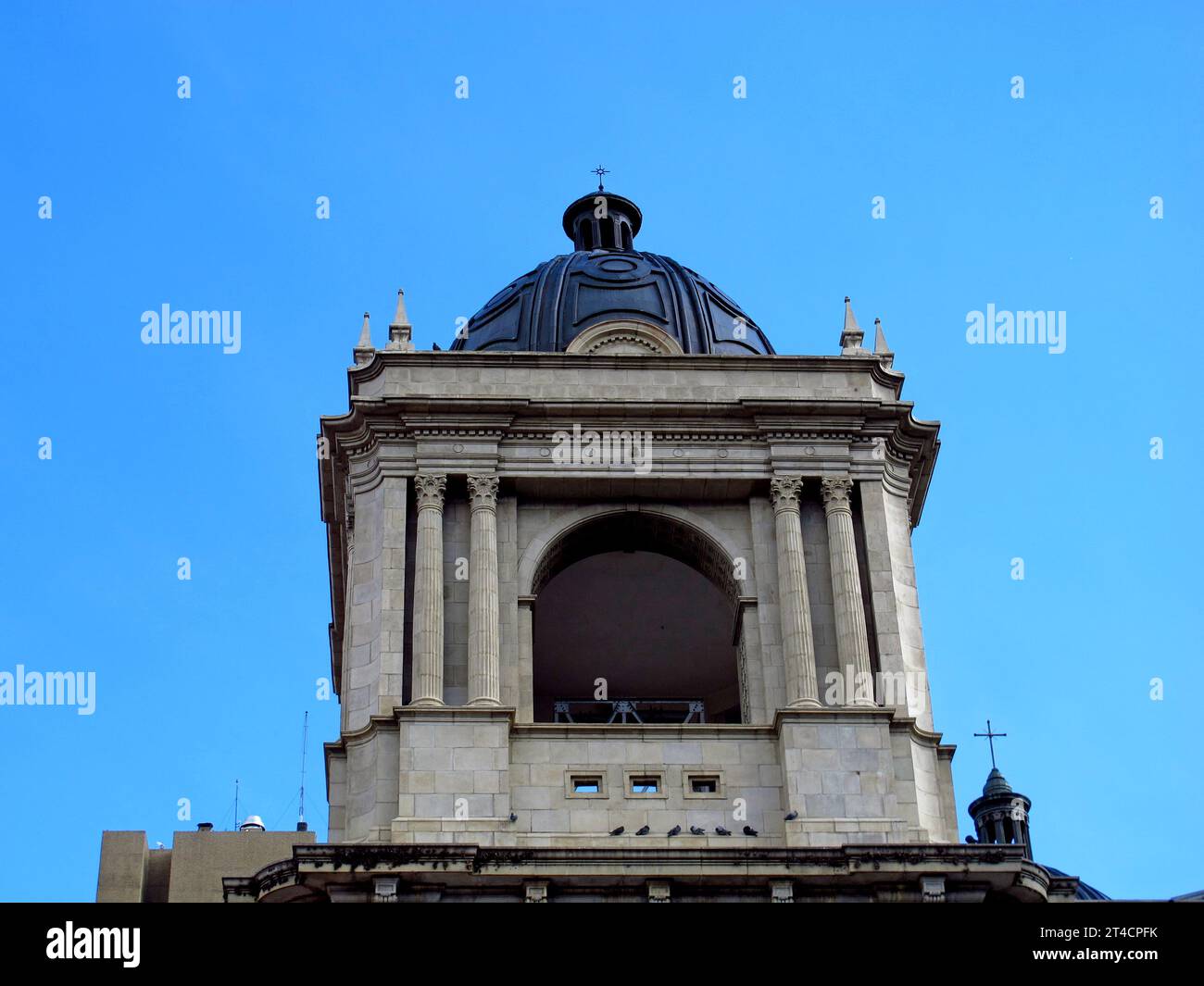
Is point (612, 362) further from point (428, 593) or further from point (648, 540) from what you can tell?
point (428, 593)

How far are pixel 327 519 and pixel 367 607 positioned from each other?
6.04 m

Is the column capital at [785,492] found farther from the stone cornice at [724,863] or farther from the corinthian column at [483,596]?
the stone cornice at [724,863]

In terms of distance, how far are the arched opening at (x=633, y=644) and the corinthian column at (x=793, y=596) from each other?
3722mm

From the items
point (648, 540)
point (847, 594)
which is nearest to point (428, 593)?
point (648, 540)

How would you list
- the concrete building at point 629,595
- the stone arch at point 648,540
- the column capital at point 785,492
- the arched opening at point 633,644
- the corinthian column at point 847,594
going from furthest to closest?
1. the arched opening at point 633,644
2. the column capital at point 785,492
3. the stone arch at point 648,540
4. the corinthian column at point 847,594
5. the concrete building at point 629,595

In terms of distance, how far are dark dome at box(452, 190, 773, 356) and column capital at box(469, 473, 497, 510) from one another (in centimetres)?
712

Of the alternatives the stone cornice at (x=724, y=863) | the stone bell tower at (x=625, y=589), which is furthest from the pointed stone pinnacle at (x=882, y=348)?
the stone cornice at (x=724, y=863)

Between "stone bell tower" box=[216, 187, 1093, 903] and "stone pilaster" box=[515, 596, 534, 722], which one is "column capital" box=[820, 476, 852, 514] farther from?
"stone pilaster" box=[515, 596, 534, 722]

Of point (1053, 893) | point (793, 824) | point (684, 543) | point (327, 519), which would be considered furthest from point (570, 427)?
point (1053, 893)

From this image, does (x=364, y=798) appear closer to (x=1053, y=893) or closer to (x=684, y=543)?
(x=684, y=543)

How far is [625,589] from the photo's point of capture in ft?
175

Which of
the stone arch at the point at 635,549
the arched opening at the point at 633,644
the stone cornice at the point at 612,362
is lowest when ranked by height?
the stone arch at the point at 635,549

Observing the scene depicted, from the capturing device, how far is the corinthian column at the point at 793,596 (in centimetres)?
4278
